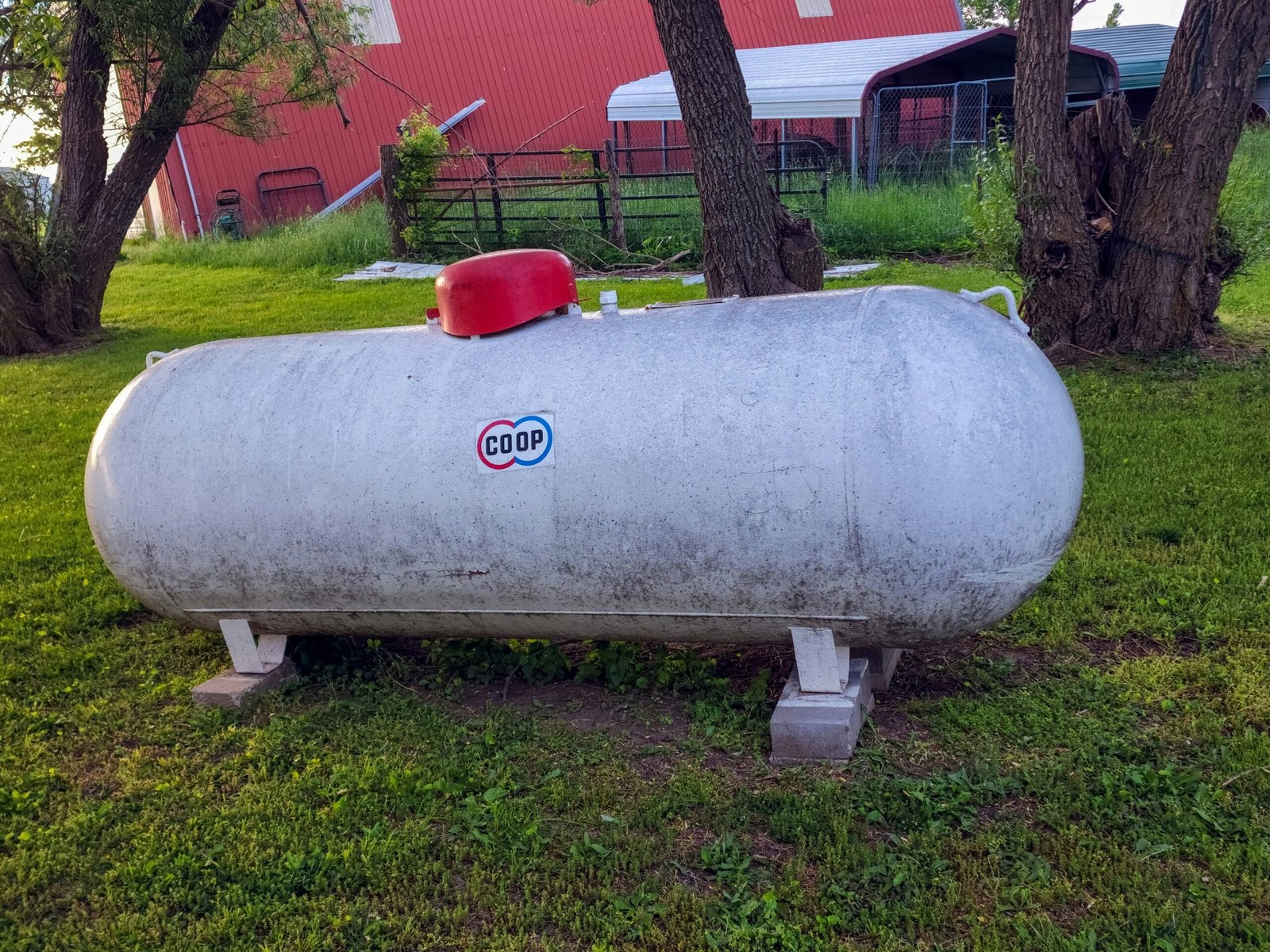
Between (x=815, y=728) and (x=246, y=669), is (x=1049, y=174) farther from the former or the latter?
(x=246, y=669)

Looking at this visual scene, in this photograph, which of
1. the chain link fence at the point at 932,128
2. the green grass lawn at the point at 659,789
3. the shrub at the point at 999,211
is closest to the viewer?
the green grass lawn at the point at 659,789

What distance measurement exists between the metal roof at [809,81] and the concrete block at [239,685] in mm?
13219

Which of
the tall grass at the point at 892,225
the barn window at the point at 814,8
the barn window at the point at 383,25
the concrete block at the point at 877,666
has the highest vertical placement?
the barn window at the point at 383,25

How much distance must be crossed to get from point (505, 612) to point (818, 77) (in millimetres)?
15768

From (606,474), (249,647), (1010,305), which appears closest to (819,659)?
(606,474)

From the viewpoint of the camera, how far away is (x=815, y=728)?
3.41 m

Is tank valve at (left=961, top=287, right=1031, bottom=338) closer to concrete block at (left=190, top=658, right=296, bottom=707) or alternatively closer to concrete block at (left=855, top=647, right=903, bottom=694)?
concrete block at (left=855, top=647, right=903, bottom=694)

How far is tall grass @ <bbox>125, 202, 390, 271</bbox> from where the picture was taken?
1562 centimetres

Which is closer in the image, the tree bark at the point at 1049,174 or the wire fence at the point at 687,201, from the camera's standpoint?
the tree bark at the point at 1049,174

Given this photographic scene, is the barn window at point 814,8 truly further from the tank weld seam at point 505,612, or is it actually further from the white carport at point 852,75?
the tank weld seam at point 505,612

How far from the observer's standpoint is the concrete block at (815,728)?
3404mm

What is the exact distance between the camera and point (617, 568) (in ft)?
11.5

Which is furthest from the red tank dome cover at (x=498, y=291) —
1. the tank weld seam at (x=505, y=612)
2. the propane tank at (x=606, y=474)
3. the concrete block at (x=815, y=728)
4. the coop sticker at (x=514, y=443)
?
the concrete block at (x=815, y=728)

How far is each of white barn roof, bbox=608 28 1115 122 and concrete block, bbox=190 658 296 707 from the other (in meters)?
13.7
